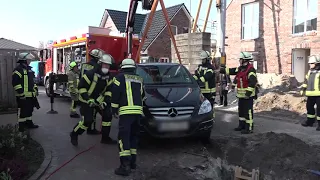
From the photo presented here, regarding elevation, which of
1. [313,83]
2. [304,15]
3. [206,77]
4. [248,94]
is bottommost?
[248,94]

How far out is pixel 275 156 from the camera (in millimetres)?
6098

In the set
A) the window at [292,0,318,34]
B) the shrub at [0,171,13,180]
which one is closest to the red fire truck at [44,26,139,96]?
the shrub at [0,171,13,180]

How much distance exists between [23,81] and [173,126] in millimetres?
3975

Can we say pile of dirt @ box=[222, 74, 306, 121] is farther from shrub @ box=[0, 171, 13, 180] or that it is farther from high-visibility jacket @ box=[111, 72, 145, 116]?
shrub @ box=[0, 171, 13, 180]

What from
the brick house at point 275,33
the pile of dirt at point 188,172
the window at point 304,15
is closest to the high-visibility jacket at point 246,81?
the pile of dirt at point 188,172

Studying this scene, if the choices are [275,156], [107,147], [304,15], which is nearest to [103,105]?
[107,147]

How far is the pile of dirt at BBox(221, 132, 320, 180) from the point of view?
544cm

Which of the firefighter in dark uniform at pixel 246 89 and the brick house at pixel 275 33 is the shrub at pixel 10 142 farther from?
the brick house at pixel 275 33

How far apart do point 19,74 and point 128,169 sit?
164 inches

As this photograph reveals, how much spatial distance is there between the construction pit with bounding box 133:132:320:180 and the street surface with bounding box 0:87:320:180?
0.06 feet

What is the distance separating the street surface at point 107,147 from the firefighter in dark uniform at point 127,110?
0.29 metres

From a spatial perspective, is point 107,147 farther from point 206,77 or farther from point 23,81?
point 206,77

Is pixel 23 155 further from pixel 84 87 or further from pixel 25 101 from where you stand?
pixel 25 101

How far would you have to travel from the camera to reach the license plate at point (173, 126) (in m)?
6.31
